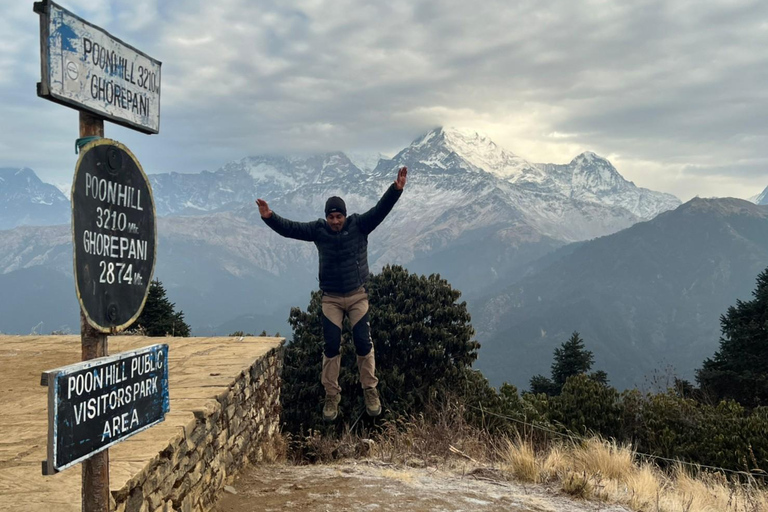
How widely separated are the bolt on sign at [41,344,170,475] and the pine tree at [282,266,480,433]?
30.3ft

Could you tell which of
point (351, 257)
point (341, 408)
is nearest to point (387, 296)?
point (341, 408)

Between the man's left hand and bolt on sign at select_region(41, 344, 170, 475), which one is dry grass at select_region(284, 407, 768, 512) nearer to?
the man's left hand

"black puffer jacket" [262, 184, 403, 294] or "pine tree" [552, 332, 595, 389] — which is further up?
"black puffer jacket" [262, 184, 403, 294]

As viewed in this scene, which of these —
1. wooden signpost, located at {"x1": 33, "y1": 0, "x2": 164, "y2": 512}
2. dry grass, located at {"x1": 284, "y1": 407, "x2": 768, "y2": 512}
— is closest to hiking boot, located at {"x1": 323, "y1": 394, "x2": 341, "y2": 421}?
dry grass, located at {"x1": 284, "y1": 407, "x2": 768, "y2": 512}

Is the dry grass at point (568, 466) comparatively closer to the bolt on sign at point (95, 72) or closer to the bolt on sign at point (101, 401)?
the bolt on sign at point (101, 401)

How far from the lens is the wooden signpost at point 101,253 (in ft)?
7.77

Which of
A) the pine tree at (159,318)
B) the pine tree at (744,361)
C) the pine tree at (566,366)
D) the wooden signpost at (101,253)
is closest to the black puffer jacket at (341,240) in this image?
the wooden signpost at (101,253)

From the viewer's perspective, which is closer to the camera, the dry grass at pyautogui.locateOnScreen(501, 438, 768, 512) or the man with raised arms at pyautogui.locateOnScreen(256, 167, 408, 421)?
the dry grass at pyautogui.locateOnScreen(501, 438, 768, 512)

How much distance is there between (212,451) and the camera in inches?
194

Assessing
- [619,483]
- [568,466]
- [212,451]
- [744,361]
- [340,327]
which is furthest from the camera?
[744,361]

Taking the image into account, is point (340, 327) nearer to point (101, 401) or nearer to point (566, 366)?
point (101, 401)

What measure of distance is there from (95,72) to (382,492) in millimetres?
4246

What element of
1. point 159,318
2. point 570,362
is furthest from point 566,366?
point 159,318

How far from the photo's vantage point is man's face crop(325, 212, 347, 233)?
6613 mm
